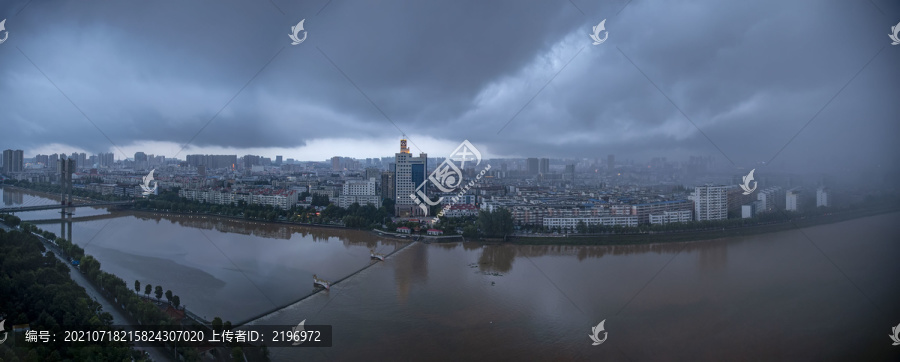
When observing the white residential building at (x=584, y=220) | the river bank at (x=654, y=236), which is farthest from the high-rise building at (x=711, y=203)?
the white residential building at (x=584, y=220)

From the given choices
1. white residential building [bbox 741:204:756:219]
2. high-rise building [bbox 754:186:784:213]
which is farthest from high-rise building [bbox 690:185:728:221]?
high-rise building [bbox 754:186:784:213]

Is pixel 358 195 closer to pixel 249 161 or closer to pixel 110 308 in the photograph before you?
pixel 110 308

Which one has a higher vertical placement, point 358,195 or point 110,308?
point 358,195

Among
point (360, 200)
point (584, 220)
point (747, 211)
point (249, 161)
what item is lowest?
point (584, 220)

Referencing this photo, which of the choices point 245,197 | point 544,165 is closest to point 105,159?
point 245,197

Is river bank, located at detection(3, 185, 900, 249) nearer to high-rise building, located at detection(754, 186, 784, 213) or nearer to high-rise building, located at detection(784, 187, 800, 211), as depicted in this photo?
high-rise building, located at detection(784, 187, 800, 211)
